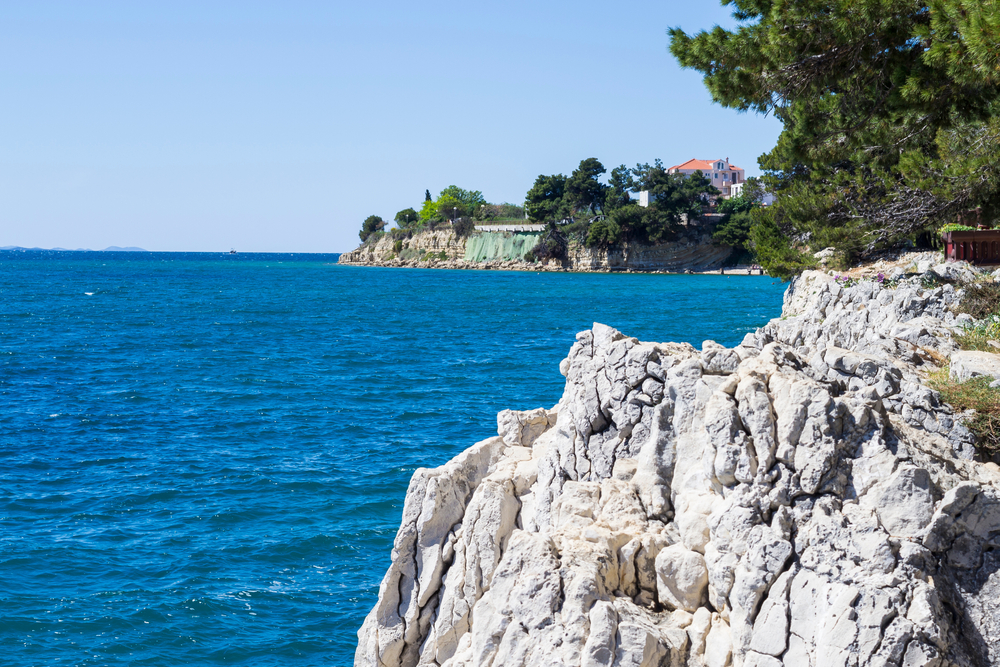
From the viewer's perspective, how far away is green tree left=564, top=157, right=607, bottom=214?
400 ft

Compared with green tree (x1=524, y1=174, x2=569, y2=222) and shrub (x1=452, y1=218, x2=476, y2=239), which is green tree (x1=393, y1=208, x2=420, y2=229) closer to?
shrub (x1=452, y1=218, x2=476, y2=239)

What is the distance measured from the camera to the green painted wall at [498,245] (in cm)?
13662

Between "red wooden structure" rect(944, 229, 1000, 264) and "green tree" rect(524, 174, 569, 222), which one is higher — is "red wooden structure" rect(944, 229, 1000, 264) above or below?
below

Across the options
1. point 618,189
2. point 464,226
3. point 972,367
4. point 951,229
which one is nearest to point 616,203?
point 618,189

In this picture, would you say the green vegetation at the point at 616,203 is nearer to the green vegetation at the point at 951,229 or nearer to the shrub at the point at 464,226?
the shrub at the point at 464,226

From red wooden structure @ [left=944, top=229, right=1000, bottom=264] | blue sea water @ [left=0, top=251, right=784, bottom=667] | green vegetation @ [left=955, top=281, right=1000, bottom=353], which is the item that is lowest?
blue sea water @ [left=0, top=251, right=784, bottom=667]

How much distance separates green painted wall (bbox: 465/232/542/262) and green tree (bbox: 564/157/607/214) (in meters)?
10.7

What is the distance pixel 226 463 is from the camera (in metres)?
20.2

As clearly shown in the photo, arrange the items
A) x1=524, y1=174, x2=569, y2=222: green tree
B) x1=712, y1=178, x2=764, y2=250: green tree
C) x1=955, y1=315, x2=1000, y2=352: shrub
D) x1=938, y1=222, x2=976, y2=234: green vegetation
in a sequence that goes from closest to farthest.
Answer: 1. x1=955, y1=315, x2=1000, y2=352: shrub
2. x1=938, y1=222, x2=976, y2=234: green vegetation
3. x1=712, y1=178, x2=764, y2=250: green tree
4. x1=524, y1=174, x2=569, y2=222: green tree

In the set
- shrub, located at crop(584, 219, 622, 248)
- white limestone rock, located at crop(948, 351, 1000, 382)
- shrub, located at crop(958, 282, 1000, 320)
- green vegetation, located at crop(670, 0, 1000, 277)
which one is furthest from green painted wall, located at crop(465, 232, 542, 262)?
white limestone rock, located at crop(948, 351, 1000, 382)

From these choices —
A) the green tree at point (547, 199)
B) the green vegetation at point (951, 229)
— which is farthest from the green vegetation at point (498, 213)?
the green vegetation at point (951, 229)

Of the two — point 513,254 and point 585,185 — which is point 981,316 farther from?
point 513,254

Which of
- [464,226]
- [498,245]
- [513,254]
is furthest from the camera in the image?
[464,226]

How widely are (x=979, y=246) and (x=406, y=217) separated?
151025 mm
